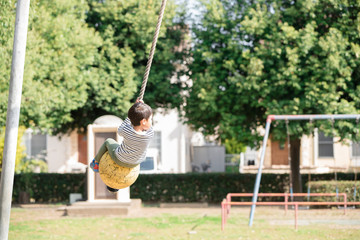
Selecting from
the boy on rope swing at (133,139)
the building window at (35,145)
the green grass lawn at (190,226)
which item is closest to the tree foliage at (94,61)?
the green grass lawn at (190,226)

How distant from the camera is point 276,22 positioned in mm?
19109

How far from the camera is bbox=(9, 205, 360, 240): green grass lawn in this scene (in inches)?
527

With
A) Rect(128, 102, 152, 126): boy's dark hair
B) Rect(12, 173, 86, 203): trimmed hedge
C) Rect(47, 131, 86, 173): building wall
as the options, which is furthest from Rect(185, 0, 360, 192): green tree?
Rect(128, 102, 152, 126): boy's dark hair

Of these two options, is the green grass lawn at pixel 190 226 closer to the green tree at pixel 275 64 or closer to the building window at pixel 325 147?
the green tree at pixel 275 64

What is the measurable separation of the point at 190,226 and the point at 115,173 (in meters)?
8.93

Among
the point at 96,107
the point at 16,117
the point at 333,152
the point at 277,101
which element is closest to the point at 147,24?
the point at 96,107

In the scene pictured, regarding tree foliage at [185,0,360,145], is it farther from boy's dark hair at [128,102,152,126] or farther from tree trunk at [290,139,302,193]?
boy's dark hair at [128,102,152,126]

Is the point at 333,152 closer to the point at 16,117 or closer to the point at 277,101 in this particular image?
the point at 277,101

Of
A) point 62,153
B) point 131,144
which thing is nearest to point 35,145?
point 62,153

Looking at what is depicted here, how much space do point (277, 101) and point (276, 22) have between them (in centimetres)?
271

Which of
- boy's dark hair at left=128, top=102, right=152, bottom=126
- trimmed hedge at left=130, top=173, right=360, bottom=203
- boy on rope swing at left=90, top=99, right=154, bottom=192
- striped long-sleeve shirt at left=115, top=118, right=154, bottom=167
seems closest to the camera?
boy's dark hair at left=128, top=102, right=152, bottom=126

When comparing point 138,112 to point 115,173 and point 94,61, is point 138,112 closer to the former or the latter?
point 115,173

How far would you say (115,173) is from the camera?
6.52 metres

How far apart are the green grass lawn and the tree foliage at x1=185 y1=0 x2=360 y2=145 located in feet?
10.2
